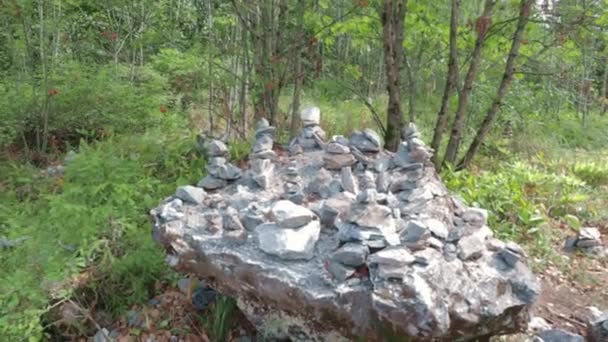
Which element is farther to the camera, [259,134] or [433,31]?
[433,31]

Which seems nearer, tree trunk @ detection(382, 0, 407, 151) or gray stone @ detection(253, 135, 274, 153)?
gray stone @ detection(253, 135, 274, 153)

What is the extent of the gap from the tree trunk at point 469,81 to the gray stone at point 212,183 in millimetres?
2954

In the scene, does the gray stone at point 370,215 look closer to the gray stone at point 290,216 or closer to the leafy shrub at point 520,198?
the gray stone at point 290,216

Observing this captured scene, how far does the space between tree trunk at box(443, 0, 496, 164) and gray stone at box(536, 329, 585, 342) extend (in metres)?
2.81

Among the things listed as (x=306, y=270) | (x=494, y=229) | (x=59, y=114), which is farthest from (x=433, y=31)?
(x=59, y=114)

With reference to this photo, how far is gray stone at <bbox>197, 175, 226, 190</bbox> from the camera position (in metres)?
3.21

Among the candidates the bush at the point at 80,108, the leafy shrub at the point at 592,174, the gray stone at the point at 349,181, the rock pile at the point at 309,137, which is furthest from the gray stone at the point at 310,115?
the leafy shrub at the point at 592,174

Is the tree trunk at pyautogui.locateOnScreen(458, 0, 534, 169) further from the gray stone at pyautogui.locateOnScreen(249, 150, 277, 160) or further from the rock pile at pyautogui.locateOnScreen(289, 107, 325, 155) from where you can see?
the gray stone at pyautogui.locateOnScreen(249, 150, 277, 160)

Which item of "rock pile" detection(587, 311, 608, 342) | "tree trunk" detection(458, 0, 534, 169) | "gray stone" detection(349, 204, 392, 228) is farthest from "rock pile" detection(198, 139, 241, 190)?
"tree trunk" detection(458, 0, 534, 169)

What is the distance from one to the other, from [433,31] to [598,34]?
5.50 ft

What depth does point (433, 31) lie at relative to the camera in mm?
5262

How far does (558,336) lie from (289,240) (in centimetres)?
163

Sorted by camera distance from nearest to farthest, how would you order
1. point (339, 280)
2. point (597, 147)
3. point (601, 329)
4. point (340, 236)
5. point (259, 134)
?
point (339, 280), point (340, 236), point (601, 329), point (259, 134), point (597, 147)

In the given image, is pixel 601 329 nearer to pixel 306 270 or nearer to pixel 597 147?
pixel 306 270
